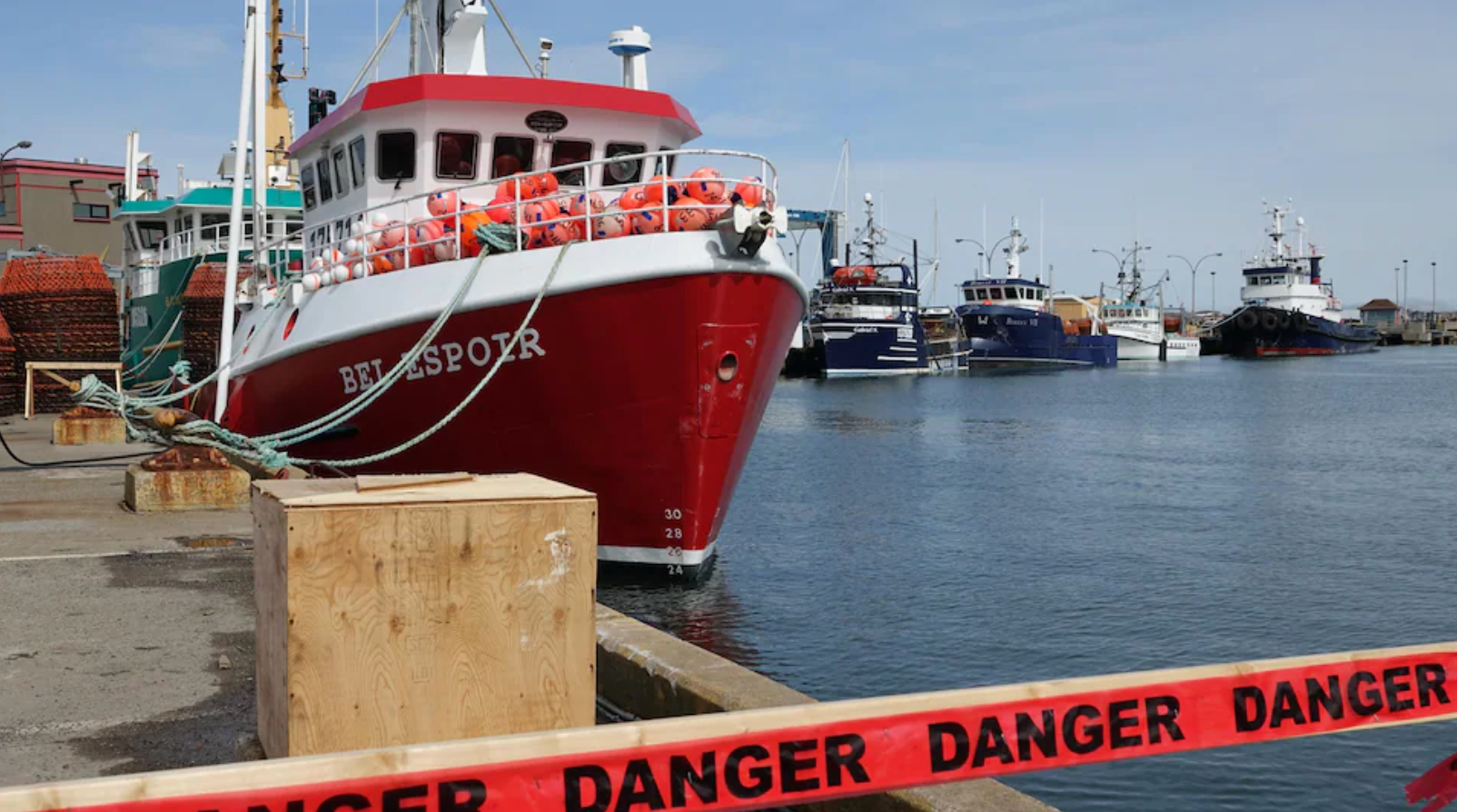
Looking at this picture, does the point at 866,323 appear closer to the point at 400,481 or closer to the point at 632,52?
the point at 632,52

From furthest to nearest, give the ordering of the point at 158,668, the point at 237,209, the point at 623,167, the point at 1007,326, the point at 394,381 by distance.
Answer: the point at 1007,326
the point at 237,209
the point at 623,167
the point at 394,381
the point at 158,668

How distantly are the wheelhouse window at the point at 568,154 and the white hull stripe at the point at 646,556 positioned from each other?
4.16 meters

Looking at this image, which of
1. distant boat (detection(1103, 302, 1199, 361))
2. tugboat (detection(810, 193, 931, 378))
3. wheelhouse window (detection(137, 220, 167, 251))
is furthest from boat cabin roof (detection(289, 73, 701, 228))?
distant boat (detection(1103, 302, 1199, 361))

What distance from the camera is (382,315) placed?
11.8 meters

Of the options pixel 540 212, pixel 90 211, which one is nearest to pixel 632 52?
pixel 540 212

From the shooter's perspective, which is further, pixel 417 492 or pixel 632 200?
pixel 632 200

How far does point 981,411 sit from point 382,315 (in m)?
40.1

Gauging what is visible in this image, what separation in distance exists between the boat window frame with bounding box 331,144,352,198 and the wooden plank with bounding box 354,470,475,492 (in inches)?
422

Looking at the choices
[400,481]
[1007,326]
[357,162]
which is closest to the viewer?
[400,481]

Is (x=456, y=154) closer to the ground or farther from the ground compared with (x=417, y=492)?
farther from the ground

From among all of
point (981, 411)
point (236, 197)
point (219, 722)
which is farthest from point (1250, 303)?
point (219, 722)

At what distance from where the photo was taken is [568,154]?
13930 mm

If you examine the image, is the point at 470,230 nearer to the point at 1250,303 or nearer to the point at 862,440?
the point at 862,440

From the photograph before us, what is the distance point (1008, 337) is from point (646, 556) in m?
80.8
